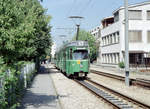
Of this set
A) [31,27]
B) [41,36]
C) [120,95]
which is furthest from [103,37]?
[31,27]

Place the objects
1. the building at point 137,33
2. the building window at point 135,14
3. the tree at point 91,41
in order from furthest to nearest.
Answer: the tree at point 91,41 < the building window at point 135,14 < the building at point 137,33

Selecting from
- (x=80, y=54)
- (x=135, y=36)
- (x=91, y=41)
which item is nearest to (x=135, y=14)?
(x=135, y=36)

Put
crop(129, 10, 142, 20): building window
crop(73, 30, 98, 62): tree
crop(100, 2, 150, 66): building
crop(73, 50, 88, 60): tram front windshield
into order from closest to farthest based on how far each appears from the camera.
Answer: crop(73, 50, 88, 60): tram front windshield
crop(100, 2, 150, 66): building
crop(129, 10, 142, 20): building window
crop(73, 30, 98, 62): tree

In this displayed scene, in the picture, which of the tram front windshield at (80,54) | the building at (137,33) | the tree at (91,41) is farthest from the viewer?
the tree at (91,41)

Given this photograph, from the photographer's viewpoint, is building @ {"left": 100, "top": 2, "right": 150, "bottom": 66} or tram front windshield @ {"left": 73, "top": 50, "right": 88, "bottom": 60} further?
building @ {"left": 100, "top": 2, "right": 150, "bottom": 66}

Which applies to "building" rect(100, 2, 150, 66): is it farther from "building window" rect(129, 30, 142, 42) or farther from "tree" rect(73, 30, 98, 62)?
"tree" rect(73, 30, 98, 62)

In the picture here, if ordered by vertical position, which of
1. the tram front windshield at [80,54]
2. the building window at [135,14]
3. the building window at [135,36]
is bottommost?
the tram front windshield at [80,54]

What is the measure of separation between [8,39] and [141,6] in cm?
3865

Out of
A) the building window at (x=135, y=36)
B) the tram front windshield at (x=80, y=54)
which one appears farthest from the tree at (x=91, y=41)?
the tram front windshield at (x=80, y=54)

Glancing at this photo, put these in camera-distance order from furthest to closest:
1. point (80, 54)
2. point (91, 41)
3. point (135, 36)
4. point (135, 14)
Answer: point (91, 41), point (135, 14), point (135, 36), point (80, 54)

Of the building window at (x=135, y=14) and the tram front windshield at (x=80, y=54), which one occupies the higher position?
the building window at (x=135, y=14)

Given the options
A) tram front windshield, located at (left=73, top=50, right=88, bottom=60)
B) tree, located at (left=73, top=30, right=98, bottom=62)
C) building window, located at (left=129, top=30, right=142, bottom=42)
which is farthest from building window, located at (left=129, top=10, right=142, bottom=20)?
tree, located at (left=73, top=30, right=98, bottom=62)

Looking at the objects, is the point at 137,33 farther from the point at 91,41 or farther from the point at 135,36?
the point at 91,41

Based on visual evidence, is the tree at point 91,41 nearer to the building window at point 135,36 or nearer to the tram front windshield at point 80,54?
the building window at point 135,36
